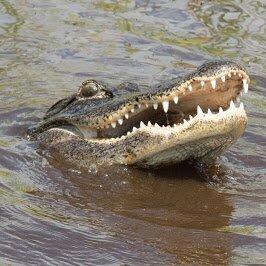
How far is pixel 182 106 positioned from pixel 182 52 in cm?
392

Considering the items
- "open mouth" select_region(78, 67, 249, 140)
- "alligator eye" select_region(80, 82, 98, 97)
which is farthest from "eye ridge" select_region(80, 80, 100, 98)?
"open mouth" select_region(78, 67, 249, 140)

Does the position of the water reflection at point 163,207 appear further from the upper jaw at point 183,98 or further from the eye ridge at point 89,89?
the eye ridge at point 89,89

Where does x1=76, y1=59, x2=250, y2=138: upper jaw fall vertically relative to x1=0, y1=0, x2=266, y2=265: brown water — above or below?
above

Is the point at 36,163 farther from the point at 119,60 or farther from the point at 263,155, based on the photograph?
the point at 119,60


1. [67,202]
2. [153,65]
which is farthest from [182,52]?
[67,202]

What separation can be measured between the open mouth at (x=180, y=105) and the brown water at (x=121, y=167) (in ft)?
1.36

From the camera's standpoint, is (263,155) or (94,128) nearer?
(94,128)

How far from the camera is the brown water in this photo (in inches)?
190

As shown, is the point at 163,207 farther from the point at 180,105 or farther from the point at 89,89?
the point at 89,89

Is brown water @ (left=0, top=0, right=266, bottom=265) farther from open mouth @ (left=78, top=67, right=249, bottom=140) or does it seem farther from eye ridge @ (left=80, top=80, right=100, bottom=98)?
eye ridge @ (left=80, top=80, right=100, bottom=98)

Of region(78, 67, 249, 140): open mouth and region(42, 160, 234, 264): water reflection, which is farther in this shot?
region(78, 67, 249, 140): open mouth

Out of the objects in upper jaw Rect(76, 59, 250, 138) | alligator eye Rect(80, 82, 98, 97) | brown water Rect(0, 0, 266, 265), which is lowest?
brown water Rect(0, 0, 266, 265)

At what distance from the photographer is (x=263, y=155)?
7.09m

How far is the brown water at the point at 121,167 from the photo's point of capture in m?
4.84
